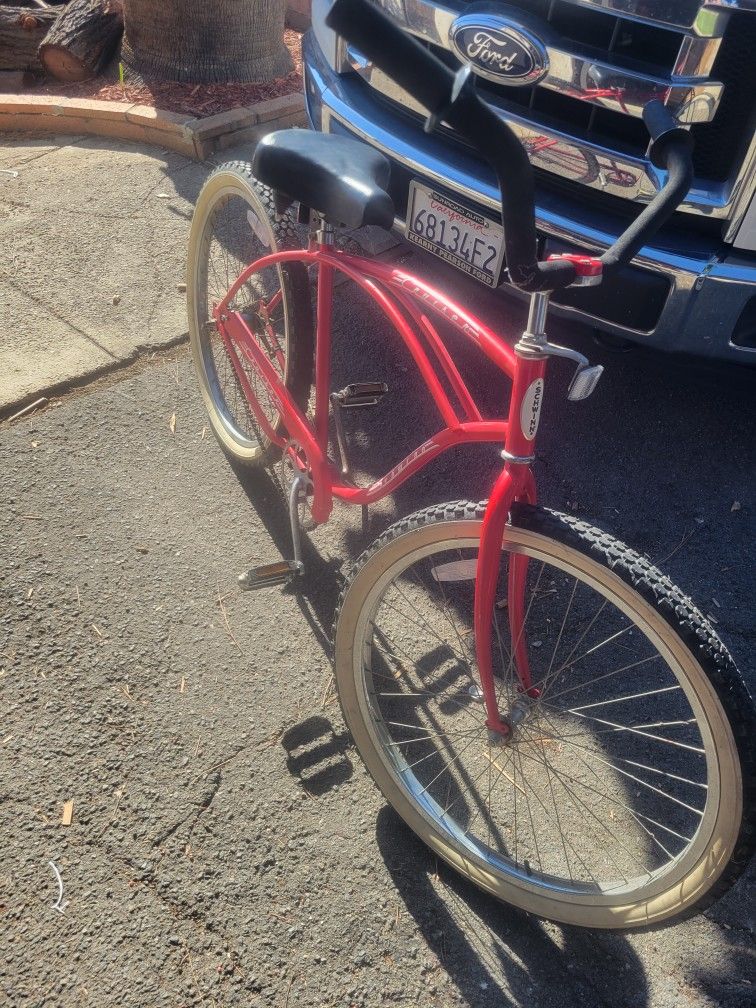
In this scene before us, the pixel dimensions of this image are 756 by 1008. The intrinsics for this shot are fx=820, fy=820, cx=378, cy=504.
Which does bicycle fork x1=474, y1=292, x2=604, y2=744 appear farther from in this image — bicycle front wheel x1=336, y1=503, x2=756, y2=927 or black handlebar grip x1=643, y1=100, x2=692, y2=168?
black handlebar grip x1=643, y1=100, x2=692, y2=168

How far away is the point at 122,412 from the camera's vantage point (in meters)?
3.26

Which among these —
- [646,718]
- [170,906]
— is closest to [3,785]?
[170,906]

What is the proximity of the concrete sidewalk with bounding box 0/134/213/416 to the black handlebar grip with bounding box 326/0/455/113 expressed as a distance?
2.63 m

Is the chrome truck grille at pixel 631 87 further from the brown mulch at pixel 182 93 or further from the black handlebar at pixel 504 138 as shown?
the brown mulch at pixel 182 93

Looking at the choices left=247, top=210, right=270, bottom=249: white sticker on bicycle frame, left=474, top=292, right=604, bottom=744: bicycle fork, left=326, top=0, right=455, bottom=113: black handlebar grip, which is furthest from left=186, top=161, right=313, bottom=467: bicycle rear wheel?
left=326, top=0, right=455, bottom=113: black handlebar grip

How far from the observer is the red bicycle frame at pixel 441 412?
158 centimetres

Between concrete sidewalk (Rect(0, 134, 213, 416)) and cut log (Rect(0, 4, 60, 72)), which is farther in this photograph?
cut log (Rect(0, 4, 60, 72))

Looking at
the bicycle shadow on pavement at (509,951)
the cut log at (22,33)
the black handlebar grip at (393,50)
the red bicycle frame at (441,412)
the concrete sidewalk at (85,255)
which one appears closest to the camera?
the black handlebar grip at (393,50)

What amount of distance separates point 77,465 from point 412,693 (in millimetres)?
1545

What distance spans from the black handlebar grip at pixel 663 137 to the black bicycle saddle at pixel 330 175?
62cm

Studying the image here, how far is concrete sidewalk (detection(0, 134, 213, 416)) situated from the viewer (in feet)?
11.4

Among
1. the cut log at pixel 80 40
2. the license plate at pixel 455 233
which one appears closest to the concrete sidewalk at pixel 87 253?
the cut log at pixel 80 40

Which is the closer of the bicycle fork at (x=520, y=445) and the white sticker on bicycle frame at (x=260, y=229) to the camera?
the bicycle fork at (x=520, y=445)

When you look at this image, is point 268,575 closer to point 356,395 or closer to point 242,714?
point 242,714
